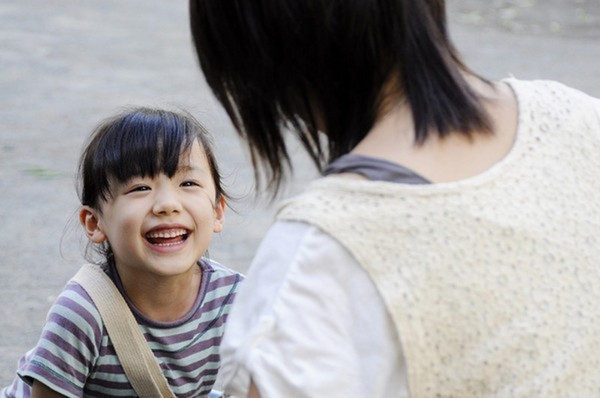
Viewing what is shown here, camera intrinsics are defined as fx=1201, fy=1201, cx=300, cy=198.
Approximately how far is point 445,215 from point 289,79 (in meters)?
0.29

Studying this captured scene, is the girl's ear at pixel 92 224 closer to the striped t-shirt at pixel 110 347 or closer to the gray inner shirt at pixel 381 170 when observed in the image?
the striped t-shirt at pixel 110 347

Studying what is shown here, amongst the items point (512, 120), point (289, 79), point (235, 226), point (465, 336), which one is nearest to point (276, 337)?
point (465, 336)

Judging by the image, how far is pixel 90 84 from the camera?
787 cm

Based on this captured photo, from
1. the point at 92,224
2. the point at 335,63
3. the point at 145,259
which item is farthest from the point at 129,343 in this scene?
the point at 335,63

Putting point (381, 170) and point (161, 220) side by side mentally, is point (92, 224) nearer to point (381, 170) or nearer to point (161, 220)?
point (161, 220)

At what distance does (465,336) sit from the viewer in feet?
5.01

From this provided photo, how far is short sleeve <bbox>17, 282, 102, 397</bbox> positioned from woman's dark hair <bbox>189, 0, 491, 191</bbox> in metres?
1.13

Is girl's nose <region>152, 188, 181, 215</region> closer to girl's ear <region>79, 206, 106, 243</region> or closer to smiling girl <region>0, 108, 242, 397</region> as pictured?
smiling girl <region>0, 108, 242, 397</region>

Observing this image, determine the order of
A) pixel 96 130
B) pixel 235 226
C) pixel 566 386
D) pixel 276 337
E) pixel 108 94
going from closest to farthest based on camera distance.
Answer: pixel 276 337 < pixel 566 386 < pixel 96 130 < pixel 235 226 < pixel 108 94

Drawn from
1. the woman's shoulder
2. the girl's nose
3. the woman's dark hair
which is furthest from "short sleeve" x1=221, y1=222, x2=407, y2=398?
the girl's nose

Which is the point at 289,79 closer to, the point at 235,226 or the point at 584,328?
the point at 584,328

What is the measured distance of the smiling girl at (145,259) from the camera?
106 inches

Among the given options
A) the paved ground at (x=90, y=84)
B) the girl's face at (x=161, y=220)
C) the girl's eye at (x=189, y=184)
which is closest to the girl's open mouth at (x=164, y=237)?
the girl's face at (x=161, y=220)

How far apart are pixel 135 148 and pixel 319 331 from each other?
1.37 meters
